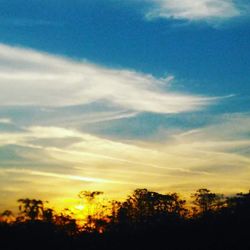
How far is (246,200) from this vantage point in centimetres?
8881

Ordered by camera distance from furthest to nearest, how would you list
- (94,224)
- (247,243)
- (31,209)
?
(94,224)
(31,209)
(247,243)

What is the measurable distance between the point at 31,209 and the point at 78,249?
23.9 meters

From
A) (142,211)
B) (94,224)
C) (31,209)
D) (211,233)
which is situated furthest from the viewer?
(142,211)

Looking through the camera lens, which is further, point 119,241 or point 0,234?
point 119,241

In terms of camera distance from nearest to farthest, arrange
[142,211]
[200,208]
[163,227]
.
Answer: [163,227]
[142,211]
[200,208]

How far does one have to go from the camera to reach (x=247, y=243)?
54.6m

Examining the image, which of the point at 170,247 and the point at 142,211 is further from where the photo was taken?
the point at 142,211

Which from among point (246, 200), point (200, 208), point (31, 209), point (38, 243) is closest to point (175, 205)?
point (200, 208)

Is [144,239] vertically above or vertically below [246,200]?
below

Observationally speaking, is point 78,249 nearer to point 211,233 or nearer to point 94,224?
point 211,233

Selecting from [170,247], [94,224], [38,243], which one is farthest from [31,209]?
[170,247]

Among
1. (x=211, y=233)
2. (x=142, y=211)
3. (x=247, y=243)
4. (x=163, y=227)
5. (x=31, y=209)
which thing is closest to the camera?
(x=247, y=243)

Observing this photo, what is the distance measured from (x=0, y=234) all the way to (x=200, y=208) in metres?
58.7

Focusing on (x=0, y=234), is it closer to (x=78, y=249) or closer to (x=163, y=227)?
(x=78, y=249)
